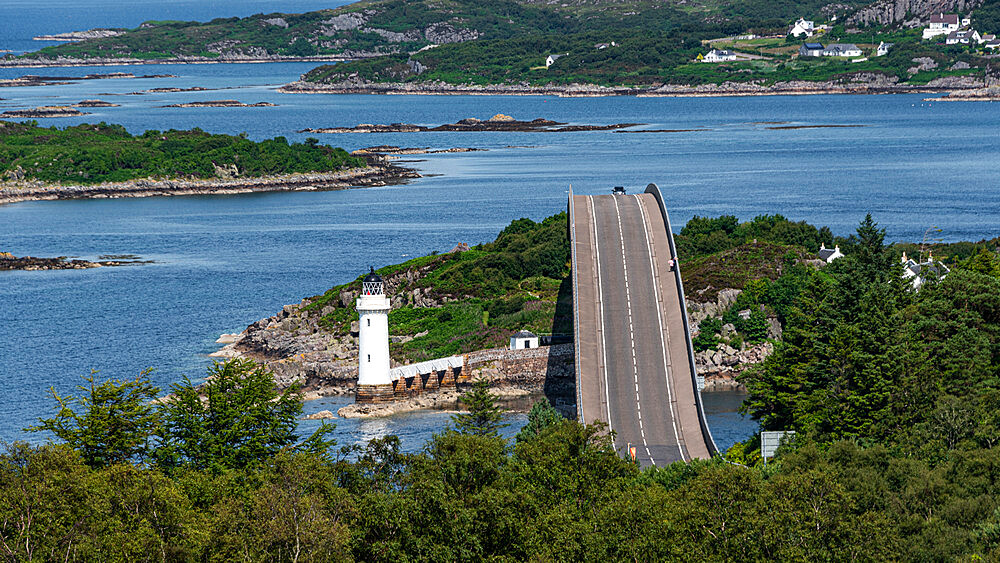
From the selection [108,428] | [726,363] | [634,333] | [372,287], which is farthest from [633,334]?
[108,428]

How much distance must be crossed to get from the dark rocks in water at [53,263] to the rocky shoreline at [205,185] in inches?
2074

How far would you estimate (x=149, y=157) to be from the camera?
579 feet

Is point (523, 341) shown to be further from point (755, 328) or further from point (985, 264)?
point (985, 264)

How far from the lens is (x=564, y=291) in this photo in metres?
81.9

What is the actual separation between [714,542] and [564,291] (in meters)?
51.4

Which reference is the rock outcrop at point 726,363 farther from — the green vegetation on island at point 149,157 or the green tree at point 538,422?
the green vegetation on island at point 149,157

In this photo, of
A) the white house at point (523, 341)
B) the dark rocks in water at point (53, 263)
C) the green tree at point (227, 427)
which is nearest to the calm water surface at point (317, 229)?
the dark rocks in water at point (53, 263)

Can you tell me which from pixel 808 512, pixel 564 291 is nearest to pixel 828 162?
pixel 564 291

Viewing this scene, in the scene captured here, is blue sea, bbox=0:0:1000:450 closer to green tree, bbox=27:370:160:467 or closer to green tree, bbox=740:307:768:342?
green tree, bbox=740:307:768:342

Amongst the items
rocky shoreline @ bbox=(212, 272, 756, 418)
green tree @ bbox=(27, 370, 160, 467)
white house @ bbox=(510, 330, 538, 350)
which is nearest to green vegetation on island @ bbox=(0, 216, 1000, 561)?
green tree @ bbox=(27, 370, 160, 467)

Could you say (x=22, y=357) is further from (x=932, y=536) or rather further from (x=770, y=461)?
(x=932, y=536)

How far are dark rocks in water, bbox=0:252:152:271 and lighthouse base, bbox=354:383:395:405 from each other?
56426 mm

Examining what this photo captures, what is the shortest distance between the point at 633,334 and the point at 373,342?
14938mm

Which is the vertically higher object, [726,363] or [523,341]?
[523,341]
